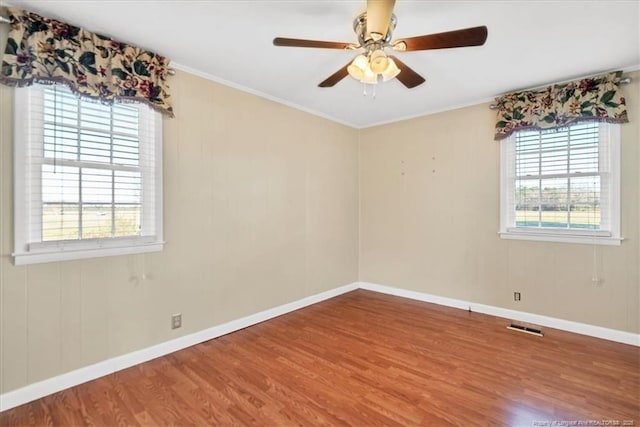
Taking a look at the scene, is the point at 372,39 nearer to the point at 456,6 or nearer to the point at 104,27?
the point at 456,6

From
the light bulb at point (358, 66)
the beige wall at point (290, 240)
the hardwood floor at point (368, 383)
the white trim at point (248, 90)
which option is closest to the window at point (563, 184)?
the beige wall at point (290, 240)

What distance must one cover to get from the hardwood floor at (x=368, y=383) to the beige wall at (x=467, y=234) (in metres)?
0.44

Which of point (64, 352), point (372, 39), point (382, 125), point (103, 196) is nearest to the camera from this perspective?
point (372, 39)

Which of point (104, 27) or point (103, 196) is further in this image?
point (103, 196)

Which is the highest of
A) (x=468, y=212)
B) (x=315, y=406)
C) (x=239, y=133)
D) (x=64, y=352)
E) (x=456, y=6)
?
(x=456, y=6)

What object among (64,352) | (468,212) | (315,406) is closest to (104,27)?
(64,352)

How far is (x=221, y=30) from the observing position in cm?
229

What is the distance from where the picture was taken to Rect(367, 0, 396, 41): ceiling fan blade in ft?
5.33

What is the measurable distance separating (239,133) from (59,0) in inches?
64.5

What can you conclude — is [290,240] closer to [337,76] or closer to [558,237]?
[337,76]

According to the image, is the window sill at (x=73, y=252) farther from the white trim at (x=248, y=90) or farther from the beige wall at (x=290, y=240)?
the white trim at (x=248, y=90)

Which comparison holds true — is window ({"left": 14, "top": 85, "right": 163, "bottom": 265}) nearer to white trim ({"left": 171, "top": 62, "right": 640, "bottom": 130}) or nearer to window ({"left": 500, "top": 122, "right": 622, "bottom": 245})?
white trim ({"left": 171, "top": 62, "right": 640, "bottom": 130})

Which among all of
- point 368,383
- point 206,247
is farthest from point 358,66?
point 368,383

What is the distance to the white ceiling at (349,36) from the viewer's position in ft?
6.60
